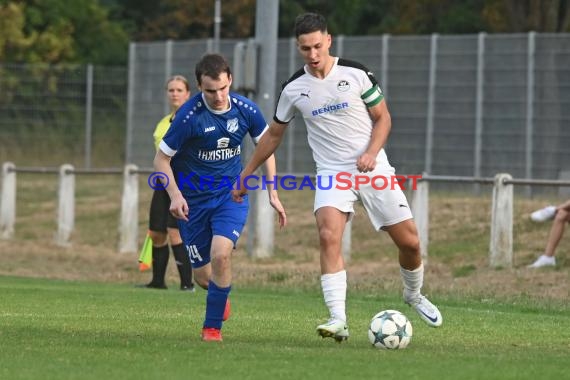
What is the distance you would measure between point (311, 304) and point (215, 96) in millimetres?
4515

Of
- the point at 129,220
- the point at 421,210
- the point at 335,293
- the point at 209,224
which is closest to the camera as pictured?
the point at 335,293

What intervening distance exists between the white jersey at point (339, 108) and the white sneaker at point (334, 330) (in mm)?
1126

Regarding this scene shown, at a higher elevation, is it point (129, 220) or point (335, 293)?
point (129, 220)

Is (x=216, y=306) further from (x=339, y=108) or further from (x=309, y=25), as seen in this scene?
(x=309, y=25)

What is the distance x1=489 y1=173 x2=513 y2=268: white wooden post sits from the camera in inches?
753

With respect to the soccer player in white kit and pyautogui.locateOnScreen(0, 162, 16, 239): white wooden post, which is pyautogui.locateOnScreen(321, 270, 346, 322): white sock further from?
pyautogui.locateOnScreen(0, 162, 16, 239): white wooden post

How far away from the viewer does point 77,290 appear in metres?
16.2

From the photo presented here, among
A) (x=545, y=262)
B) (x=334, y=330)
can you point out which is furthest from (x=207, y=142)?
(x=545, y=262)

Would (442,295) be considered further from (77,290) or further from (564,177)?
(564,177)

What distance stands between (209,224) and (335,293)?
1.40 meters

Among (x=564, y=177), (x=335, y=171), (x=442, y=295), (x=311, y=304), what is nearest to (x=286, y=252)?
(x=564, y=177)

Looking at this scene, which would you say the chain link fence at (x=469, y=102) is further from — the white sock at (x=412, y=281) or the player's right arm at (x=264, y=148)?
the player's right arm at (x=264, y=148)

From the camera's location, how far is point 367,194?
10523 millimetres

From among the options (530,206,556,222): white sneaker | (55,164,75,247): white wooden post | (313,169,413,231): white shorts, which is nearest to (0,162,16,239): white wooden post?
(55,164,75,247): white wooden post
